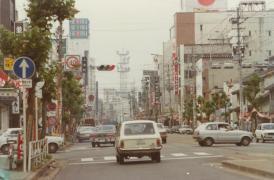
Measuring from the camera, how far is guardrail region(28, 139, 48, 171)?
81.0ft

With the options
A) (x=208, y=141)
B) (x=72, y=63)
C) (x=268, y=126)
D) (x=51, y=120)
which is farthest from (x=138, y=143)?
(x=268, y=126)

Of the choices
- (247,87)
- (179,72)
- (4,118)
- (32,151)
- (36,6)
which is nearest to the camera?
(32,151)

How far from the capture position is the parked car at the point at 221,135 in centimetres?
4647

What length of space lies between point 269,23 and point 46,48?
350 feet

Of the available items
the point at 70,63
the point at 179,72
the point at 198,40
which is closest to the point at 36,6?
the point at 70,63

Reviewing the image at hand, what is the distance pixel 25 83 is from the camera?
2352 cm

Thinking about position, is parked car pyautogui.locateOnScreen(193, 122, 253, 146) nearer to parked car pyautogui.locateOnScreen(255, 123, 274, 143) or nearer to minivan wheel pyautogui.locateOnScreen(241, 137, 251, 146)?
minivan wheel pyautogui.locateOnScreen(241, 137, 251, 146)

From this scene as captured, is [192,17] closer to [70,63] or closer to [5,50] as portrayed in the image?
[70,63]

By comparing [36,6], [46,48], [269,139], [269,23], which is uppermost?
[269,23]

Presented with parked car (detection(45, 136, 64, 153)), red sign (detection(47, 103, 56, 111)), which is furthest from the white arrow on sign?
red sign (detection(47, 103, 56, 111))

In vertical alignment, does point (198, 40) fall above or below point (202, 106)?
above

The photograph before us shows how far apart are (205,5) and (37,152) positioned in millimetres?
133125

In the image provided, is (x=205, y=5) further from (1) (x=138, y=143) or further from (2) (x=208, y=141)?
(1) (x=138, y=143)

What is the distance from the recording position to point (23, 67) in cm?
2359
